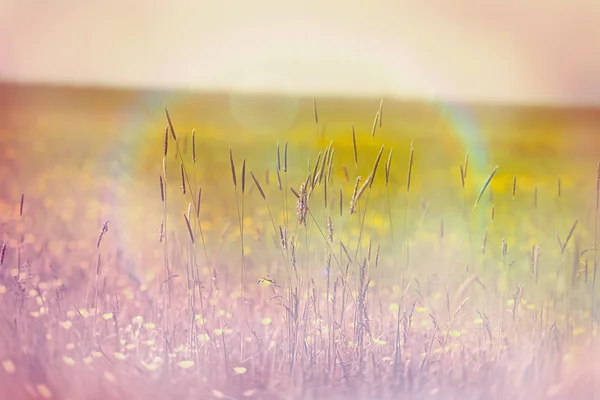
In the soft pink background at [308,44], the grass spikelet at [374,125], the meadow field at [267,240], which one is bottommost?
the meadow field at [267,240]

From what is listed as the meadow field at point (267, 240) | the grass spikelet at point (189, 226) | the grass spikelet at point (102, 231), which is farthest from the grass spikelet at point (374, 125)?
the grass spikelet at point (102, 231)

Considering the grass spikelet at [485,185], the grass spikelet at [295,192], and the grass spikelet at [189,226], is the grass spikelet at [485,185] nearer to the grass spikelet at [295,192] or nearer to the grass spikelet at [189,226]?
the grass spikelet at [295,192]

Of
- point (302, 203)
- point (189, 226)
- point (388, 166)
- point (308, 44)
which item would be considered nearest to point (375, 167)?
point (388, 166)

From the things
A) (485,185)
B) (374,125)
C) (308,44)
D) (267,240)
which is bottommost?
(267,240)

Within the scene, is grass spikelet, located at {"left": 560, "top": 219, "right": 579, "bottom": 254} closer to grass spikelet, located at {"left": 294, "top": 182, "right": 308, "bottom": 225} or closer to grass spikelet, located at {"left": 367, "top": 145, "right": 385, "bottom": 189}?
grass spikelet, located at {"left": 367, "top": 145, "right": 385, "bottom": 189}

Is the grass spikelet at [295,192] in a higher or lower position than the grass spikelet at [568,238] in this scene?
higher

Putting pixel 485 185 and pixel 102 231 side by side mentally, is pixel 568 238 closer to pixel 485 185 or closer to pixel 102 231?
pixel 485 185

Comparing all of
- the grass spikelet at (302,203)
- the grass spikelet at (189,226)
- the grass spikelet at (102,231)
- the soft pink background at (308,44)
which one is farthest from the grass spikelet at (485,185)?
the grass spikelet at (102,231)

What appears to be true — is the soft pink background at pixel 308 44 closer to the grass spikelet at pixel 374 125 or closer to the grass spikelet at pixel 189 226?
the grass spikelet at pixel 374 125

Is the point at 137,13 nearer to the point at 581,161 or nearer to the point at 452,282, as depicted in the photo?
the point at 452,282

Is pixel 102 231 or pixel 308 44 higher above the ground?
pixel 308 44
